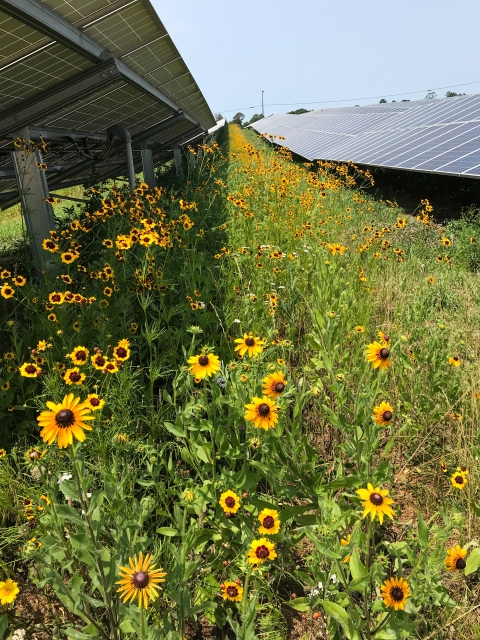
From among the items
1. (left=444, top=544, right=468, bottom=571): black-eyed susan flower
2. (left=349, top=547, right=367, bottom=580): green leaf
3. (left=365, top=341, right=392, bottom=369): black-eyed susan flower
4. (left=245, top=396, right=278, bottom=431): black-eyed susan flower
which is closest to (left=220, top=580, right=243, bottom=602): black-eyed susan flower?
(left=349, top=547, right=367, bottom=580): green leaf

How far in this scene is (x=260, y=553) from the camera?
3.92 feet

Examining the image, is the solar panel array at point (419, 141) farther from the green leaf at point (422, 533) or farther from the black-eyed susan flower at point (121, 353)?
the green leaf at point (422, 533)

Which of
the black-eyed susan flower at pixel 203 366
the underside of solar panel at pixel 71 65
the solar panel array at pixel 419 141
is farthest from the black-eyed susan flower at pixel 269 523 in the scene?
the solar panel array at pixel 419 141

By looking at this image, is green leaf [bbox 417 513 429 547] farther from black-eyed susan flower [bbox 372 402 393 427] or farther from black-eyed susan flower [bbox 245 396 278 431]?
black-eyed susan flower [bbox 245 396 278 431]

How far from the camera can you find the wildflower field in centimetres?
115

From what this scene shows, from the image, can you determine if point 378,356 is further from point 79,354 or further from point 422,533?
point 79,354

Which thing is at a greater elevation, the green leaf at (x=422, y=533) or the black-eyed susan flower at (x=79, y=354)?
the black-eyed susan flower at (x=79, y=354)

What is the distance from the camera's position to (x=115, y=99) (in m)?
5.18

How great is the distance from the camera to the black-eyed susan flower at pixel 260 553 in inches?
46.4

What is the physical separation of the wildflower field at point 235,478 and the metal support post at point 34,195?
0.75 meters

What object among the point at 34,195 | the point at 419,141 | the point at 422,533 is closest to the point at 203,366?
the point at 422,533

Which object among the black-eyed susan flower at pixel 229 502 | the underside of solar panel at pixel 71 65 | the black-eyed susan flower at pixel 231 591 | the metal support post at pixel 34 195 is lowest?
the black-eyed susan flower at pixel 231 591

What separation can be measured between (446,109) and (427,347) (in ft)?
44.3

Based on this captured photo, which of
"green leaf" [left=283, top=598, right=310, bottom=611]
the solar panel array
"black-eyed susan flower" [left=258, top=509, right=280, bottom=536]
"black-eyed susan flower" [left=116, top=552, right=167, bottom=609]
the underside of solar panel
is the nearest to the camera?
"black-eyed susan flower" [left=116, top=552, right=167, bottom=609]
